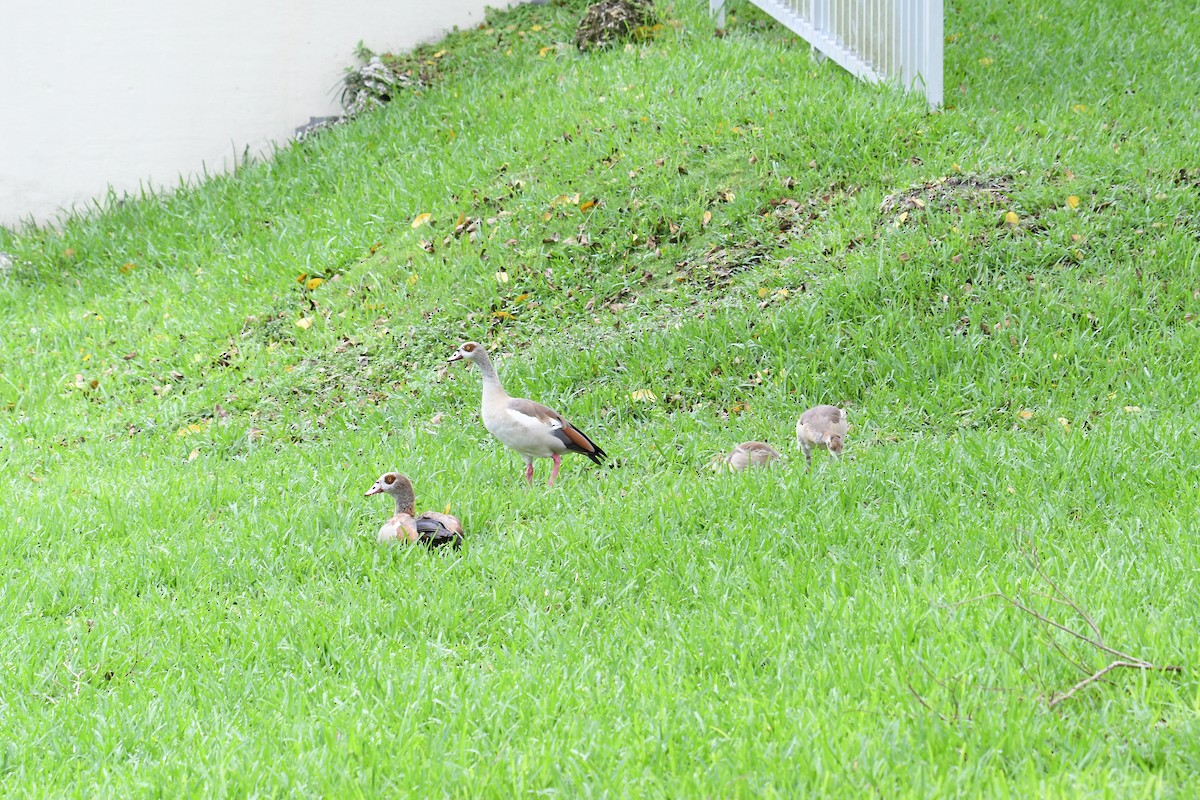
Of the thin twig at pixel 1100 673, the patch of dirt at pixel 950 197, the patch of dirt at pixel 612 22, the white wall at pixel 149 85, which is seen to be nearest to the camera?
the thin twig at pixel 1100 673

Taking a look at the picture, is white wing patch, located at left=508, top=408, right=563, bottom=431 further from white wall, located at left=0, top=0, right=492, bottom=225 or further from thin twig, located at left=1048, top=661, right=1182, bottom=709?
white wall, located at left=0, top=0, right=492, bottom=225

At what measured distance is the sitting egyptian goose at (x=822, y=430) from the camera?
233 inches

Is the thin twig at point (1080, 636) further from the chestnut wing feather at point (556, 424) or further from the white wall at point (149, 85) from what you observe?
the white wall at point (149, 85)

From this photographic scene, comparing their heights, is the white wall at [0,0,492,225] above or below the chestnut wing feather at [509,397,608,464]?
above

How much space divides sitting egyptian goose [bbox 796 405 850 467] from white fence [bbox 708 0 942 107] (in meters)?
4.92

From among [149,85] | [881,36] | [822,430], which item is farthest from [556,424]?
[149,85]

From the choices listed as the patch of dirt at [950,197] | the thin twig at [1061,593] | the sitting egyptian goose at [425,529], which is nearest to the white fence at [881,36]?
the patch of dirt at [950,197]

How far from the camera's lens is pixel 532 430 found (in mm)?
6176

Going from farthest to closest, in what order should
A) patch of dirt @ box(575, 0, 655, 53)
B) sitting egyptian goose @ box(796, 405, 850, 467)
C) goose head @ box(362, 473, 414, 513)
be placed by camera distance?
patch of dirt @ box(575, 0, 655, 53) < sitting egyptian goose @ box(796, 405, 850, 467) < goose head @ box(362, 473, 414, 513)

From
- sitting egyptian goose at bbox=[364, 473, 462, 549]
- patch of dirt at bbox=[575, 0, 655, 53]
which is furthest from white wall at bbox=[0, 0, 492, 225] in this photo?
sitting egyptian goose at bbox=[364, 473, 462, 549]

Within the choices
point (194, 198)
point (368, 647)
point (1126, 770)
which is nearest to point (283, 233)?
point (194, 198)

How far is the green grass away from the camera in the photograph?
3541 millimetres

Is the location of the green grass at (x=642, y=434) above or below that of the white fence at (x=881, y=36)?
below

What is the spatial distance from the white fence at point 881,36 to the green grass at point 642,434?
0.32m
